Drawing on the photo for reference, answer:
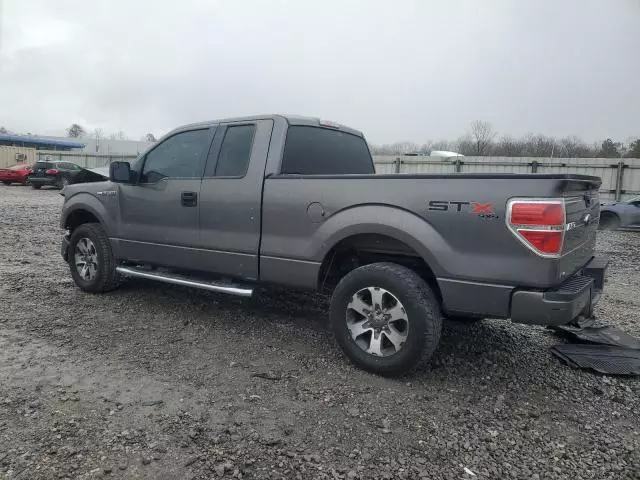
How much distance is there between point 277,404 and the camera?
3.27m

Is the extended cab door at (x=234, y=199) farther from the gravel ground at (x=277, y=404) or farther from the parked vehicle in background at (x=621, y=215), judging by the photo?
the parked vehicle in background at (x=621, y=215)

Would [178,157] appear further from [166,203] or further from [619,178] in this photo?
[619,178]

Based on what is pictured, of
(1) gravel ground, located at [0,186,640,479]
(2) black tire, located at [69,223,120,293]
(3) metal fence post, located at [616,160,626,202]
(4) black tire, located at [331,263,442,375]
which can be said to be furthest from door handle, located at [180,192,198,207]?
(3) metal fence post, located at [616,160,626,202]

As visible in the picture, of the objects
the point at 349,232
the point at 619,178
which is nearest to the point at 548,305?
the point at 349,232

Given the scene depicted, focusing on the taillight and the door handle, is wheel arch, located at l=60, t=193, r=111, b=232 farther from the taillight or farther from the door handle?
the taillight

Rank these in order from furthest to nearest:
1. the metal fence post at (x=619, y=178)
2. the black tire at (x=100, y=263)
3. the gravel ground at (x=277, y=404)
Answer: the metal fence post at (x=619, y=178) < the black tire at (x=100, y=263) < the gravel ground at (x=277, y=404)

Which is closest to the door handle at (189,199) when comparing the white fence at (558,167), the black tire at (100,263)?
the black tire at (100,263)

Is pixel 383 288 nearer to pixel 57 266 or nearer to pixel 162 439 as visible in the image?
pixel 162 439

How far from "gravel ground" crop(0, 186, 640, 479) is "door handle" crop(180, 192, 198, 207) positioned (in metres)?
1.15

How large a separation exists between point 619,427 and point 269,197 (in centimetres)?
298

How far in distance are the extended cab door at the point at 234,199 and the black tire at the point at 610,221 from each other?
13.2m

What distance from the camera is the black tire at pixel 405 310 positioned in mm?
3469

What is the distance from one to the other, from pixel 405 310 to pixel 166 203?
2768 mm

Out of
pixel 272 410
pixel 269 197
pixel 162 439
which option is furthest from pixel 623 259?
pixel 162 439
